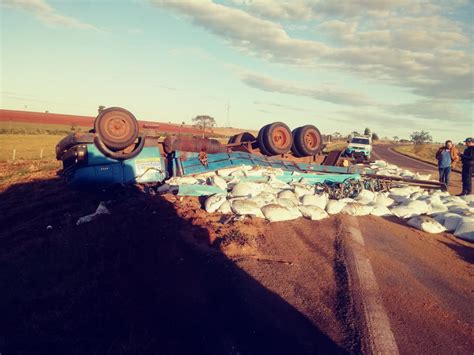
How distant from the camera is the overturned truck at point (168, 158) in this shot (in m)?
7.85

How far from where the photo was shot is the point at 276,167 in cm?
911

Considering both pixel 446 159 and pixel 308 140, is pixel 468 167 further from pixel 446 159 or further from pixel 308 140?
pixel 308 140

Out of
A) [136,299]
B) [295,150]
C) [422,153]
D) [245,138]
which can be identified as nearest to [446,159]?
[295,150]

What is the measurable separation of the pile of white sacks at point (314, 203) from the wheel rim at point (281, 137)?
183 cm

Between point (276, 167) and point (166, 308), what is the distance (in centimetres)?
625

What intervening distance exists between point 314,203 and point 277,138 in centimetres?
375

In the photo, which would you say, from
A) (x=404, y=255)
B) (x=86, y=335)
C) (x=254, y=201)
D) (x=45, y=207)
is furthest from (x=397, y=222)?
(x=45, y=207)

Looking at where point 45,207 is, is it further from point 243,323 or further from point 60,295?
point 243,323

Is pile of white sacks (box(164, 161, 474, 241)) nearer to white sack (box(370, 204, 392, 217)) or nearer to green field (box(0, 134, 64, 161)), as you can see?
white sack (box(370, 204, 392, 217))

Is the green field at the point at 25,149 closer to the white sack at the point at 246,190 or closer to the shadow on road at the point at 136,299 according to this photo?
the white sack at the point at 246,190

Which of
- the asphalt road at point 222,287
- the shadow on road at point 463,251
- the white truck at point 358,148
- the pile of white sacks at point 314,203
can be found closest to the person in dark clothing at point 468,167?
the pile of white sacks at point 314,203

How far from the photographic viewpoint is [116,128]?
8.09 m

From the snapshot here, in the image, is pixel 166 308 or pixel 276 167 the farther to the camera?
pixel 276 167

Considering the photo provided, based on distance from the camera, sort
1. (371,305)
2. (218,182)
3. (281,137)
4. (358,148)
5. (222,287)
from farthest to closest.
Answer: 1. (358,148)
2. (281,137)
3. (218,182)
4. (222,287)
5. (371,305)
